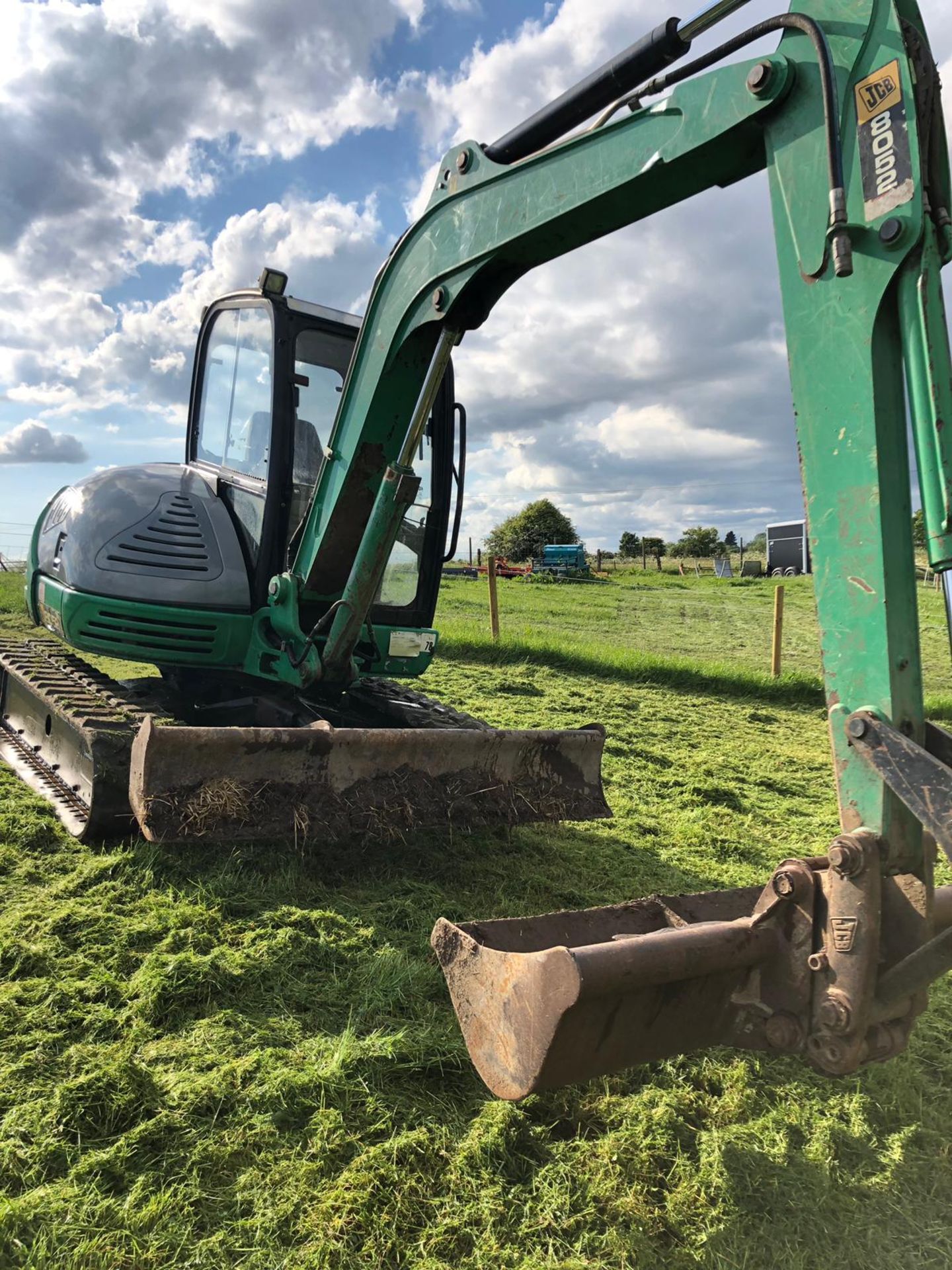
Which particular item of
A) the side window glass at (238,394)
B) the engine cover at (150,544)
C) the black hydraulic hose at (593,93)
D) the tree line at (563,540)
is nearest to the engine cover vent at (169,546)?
the engine cover at (150,544)

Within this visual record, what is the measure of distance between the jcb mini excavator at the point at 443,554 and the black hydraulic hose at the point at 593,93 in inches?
0.4

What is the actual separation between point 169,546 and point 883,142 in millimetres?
3911

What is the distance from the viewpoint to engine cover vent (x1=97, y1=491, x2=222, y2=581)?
486 cm

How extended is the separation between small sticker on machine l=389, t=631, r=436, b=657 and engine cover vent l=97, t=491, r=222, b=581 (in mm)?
1052

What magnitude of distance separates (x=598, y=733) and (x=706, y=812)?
59.9 inches

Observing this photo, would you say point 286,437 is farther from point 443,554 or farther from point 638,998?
point 638,998

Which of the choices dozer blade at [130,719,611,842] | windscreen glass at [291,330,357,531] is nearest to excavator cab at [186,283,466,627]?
windscreen glass at [291,330,357,531]

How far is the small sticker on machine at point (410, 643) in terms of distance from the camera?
5164 mm

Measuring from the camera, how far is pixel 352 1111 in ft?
8.02

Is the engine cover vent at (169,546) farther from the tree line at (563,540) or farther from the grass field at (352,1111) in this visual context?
the tree line at (563,540)

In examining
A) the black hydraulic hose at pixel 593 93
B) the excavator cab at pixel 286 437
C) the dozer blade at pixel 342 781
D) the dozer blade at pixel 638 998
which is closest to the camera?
the dozer blade at pixel 638 998

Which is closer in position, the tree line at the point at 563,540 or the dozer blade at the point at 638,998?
the dozer blade at the point at 638,998

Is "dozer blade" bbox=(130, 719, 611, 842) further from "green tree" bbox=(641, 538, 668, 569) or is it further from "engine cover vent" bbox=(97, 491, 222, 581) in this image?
"green tree" bbox=(641, 538, 668, 569)

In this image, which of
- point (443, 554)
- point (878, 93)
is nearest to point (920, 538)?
point (878, 93)
